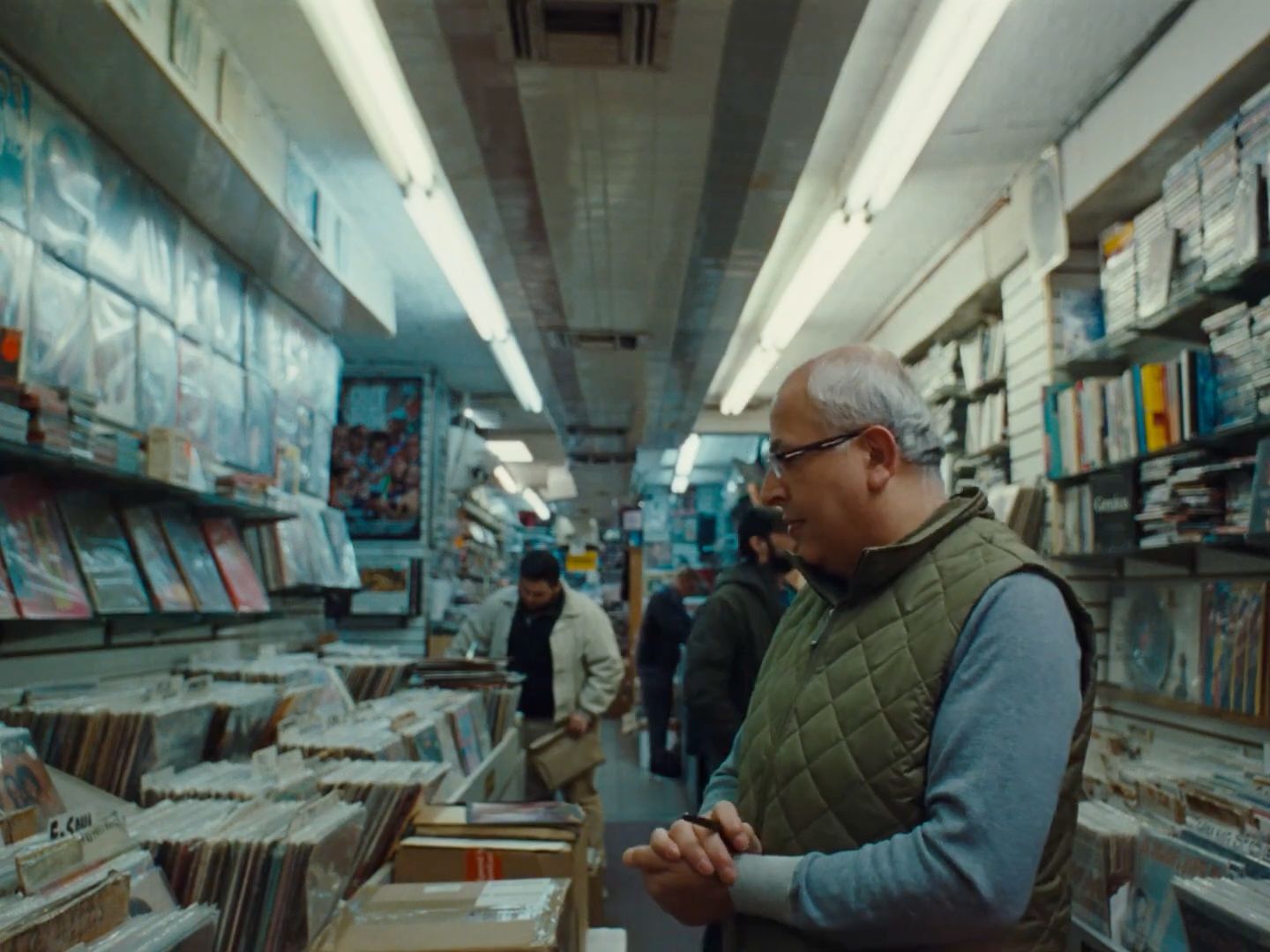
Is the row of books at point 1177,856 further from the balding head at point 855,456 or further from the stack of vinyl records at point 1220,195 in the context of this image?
the stack of vinyl records at point 1220,195

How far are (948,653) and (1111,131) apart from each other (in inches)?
113

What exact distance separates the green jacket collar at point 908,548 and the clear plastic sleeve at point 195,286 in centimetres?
291

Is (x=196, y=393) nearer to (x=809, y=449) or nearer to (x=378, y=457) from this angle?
(x=809, y=449)

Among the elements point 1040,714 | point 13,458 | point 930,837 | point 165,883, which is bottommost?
point 165,883

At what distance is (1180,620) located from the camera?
2.90m

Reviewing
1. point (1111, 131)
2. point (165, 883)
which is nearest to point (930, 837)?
point (165, 883)

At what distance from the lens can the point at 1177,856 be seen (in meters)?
1.67

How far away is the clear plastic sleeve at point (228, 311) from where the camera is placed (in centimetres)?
352

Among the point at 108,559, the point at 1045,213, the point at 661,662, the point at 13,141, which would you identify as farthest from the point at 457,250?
the point at 661,662

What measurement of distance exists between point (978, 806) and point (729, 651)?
2345 mm

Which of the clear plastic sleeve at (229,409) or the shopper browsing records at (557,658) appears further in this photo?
the shopper browsing records at (557,658)

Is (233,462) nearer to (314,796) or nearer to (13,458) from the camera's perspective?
(13,458)

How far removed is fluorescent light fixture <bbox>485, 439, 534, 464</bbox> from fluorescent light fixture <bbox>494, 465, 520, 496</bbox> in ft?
0.46

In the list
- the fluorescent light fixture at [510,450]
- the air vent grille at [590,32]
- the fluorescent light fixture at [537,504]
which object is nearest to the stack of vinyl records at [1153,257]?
the air vent grille at [590,32]
